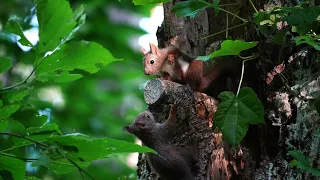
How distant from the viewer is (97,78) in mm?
3773

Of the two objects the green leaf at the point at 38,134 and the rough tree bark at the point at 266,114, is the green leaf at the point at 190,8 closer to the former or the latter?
the rough tree bark at the point at 266,114

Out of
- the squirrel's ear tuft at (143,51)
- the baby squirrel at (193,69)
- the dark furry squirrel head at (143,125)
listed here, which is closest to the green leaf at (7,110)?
the baby squirrel at (193,69)

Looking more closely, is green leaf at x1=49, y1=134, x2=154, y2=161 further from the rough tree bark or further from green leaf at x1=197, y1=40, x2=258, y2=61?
the rough tree bark

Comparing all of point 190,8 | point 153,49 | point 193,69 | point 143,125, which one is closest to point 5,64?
point 190,8

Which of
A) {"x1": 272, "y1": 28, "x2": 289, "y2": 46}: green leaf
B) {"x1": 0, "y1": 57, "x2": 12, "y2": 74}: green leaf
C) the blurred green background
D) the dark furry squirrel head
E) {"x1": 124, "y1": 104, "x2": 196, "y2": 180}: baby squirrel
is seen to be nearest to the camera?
{"x1": 0, "y1": 57, "x2": 12, "y2": 74}: green leaf

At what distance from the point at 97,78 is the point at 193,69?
1.04 meters

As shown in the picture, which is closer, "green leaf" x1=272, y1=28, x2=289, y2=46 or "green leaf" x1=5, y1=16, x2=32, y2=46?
"green leaf" x1=5, y1=16, x2=32, y2=46

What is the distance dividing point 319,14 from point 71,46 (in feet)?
3.25

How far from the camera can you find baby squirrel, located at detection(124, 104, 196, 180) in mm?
2664

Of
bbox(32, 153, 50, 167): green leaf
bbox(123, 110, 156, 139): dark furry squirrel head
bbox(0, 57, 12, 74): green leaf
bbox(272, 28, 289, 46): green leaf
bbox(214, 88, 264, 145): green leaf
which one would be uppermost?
bbox(123, 110, 156, 139): dark furry squirrel head

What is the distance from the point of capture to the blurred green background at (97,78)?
3.48m

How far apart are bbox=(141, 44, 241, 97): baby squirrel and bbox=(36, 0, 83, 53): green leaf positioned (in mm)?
1182

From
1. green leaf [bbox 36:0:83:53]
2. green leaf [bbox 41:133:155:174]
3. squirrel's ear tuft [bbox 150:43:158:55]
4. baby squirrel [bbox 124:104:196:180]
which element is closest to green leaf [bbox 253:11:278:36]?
baby squirrel [bbox 124:104:196:180]

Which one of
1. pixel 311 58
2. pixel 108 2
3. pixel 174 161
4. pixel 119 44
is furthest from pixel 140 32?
pixel 311 58
